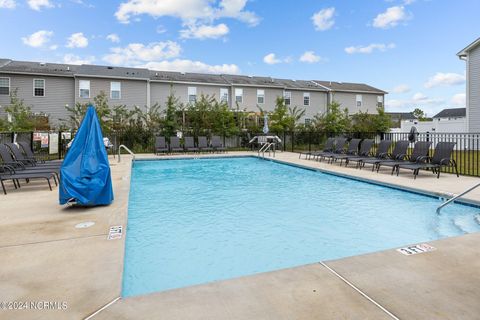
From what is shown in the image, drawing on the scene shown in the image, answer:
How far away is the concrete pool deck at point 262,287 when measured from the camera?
2.30 metres

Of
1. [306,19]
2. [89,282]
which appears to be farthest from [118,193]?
[306,19]

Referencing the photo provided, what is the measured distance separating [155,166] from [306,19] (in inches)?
544

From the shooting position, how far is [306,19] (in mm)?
20219

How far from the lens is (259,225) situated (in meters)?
5.53

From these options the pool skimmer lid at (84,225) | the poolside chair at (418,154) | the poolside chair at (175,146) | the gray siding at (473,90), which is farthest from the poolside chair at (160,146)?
the gray siding at (473,90)

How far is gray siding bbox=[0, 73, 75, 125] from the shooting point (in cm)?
2147

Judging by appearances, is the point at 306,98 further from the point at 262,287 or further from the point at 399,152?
the point at 262,287

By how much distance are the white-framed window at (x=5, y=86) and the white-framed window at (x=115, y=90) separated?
6.45 meters

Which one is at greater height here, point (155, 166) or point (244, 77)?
point (244, 77)

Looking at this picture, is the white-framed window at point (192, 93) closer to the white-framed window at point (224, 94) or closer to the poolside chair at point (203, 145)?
the white-framed window at point (224, 94)

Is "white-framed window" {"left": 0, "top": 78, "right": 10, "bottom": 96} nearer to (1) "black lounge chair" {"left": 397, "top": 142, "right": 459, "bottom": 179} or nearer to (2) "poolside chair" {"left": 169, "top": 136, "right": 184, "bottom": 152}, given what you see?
(2) "poolside chair" {"left": 169, "top": 136, "right": 184, "bottom": 152}

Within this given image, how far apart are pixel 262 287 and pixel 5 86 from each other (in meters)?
25.2

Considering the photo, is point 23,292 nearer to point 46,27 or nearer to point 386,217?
point 386,217

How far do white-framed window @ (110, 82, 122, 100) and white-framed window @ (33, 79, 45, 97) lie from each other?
4.47 metres
